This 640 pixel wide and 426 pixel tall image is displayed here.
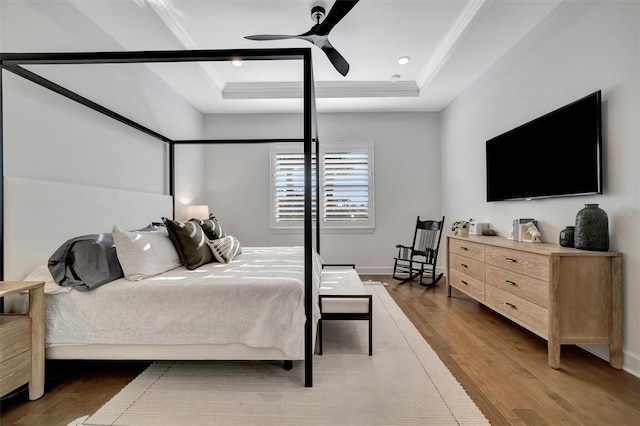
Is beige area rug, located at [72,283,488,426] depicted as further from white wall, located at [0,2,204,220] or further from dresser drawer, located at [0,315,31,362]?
white wall, located at [0,2,204,220]

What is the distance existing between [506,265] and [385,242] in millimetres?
2395

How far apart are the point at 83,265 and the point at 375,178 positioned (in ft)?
13.0

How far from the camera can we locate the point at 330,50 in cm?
244

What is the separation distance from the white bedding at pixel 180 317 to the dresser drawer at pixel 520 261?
169 cm

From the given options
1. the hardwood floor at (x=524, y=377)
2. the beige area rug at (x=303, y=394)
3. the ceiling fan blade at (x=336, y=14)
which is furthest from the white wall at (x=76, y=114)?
the hardwood floor at (x=524, y=377)

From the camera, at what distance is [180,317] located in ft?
5.56

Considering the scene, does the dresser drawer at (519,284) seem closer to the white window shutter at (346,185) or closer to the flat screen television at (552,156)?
the flat screen television at (552,156)

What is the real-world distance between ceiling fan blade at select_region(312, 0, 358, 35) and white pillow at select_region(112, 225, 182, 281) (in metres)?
2.09

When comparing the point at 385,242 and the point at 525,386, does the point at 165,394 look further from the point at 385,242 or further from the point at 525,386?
the point at 385,242

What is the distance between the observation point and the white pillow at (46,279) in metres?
1.68

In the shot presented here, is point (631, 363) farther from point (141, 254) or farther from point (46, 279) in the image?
point (46, 279)

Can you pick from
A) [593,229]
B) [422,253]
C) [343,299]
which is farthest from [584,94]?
[422,253]

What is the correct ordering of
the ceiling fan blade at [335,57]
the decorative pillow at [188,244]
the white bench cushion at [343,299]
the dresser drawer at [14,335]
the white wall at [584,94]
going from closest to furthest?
the dresser drawer at [14,335], the white wall at [584,94], the white bench cushion at [343,299], the decorative pillow at [188,244], the ceiling fan blade at [335,57]

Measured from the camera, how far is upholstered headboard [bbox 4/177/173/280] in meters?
1.72
